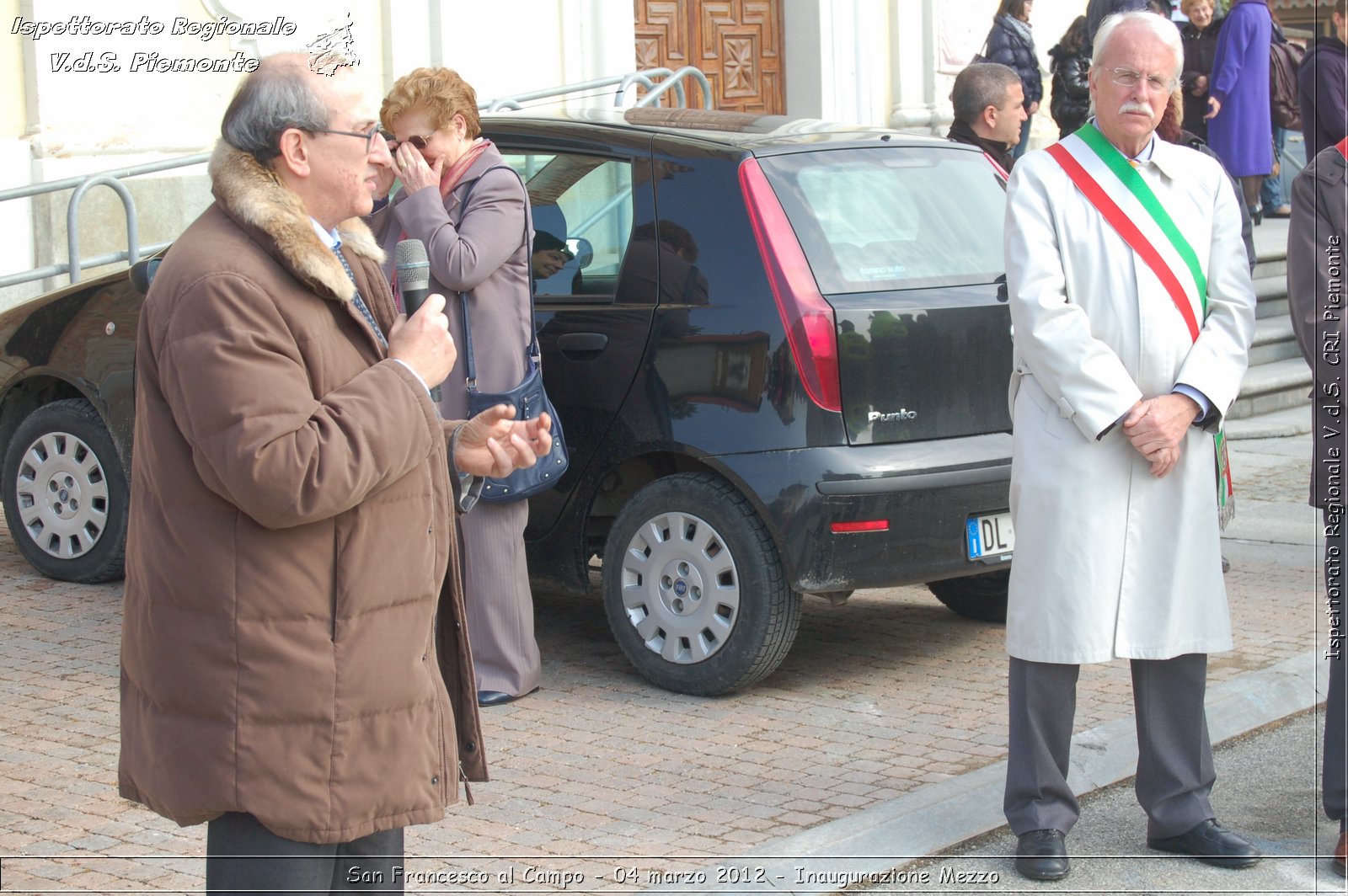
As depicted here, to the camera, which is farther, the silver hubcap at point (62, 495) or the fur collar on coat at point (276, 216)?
the silver hubcap at point (62, 495)

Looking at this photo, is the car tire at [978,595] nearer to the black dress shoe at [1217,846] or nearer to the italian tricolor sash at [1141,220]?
the black dress shoe at [1217,846]

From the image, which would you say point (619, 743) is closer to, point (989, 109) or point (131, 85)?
point (989, 109)

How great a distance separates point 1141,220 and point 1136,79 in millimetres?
342

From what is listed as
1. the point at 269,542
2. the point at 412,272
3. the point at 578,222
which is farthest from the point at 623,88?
the point at 269,542

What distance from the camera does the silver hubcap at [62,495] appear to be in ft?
23.2

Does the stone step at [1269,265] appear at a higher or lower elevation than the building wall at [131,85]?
lower

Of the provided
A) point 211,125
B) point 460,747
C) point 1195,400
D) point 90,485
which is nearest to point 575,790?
point 460,747

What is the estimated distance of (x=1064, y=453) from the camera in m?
4.11

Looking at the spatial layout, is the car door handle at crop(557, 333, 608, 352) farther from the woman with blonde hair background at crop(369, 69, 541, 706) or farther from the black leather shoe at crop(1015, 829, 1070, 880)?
the black leather shoe at crop(1015, 829, 1070, 880)

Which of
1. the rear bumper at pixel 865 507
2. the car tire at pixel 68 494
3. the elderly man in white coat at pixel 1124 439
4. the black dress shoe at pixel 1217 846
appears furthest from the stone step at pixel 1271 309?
the black dress shoe at pixel 1217 846

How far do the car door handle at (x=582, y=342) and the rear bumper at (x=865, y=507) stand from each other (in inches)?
24.3

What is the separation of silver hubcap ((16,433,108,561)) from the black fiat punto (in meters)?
2.24

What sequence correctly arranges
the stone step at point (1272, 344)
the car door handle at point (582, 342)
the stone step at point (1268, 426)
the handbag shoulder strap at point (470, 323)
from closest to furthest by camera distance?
1. the handbag shoulder strap at point (470, 323)
2. the car door handle at point (582, 342)
3. the stone step at point (1268, 426)
4. the stone step at point (1272, 344)

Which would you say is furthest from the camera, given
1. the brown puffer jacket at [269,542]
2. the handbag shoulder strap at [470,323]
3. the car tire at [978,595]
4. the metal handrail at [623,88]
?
the metal handrail at [623,88]
